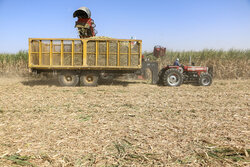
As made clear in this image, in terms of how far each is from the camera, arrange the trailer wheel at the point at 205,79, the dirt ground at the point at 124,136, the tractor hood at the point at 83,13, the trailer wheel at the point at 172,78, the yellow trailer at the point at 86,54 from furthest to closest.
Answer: the trailer wheel at the point at 205,79 < the trailer wheel at the point at 172,78 < the tractor hood at the point at 83,13 < the yellow trailer at the point at 86,54 < the dirt ground at the point at 124,136

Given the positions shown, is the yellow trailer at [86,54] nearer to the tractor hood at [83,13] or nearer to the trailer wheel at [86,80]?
the trailer wheel at [86,80]

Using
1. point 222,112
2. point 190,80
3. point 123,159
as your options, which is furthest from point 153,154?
point 190,80

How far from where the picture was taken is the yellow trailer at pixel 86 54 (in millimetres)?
10461

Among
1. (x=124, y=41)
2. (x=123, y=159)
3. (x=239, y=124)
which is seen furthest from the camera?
(x=124, y=41)

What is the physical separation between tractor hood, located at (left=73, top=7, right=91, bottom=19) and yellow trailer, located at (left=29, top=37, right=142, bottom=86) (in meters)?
1.51

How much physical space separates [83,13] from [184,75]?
637cm

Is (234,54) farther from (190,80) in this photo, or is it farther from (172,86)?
(172,86)

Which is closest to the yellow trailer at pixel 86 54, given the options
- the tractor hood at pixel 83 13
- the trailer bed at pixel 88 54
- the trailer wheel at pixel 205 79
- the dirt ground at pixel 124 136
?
the trailer bed at pixel 88 54

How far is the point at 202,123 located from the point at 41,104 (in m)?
4.56

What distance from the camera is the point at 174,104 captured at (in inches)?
255

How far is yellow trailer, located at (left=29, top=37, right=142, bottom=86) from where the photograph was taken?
1046cm

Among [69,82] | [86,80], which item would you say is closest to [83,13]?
[86,80]

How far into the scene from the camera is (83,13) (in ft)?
36.3

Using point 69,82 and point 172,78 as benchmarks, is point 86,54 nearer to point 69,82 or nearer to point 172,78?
point 69,82
